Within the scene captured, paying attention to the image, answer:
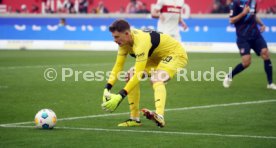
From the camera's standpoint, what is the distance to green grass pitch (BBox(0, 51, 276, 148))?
9.71 meters

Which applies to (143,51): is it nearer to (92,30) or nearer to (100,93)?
(100,93)

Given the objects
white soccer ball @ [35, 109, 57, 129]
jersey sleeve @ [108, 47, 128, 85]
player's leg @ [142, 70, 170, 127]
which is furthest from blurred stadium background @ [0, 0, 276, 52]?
white soccer ball @ [35, 109, 57, 129]

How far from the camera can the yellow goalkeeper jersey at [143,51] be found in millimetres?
10445

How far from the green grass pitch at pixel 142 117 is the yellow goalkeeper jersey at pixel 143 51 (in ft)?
2.65

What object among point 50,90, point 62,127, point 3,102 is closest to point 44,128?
point 62,127

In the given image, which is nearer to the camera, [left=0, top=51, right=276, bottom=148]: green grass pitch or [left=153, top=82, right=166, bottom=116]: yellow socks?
[left=0, top=51, right=276, bottom=148]: green grass pitch

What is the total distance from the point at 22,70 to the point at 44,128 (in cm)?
1120

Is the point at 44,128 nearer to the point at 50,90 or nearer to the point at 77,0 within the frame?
the point at 50,90

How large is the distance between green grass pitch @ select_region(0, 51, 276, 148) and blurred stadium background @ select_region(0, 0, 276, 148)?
1 cm

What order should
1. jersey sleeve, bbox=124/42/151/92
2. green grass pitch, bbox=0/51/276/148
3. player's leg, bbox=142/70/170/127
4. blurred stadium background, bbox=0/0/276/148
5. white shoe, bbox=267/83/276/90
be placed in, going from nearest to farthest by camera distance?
green grass pitch, bbox=0/51/276/148
blurred stadium background, bbox=0/0/276/148
player's leg, bbox=142/70/170/127
jersey sleeve, bbox=124/42/151/92
white shoe, bbox=267/83/276/90

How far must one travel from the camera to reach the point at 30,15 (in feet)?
116

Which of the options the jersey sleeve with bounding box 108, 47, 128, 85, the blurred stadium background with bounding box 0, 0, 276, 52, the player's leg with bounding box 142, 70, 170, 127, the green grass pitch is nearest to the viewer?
the green grass pitch

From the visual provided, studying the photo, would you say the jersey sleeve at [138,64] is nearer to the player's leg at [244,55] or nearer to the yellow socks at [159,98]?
the yellow socks at [159,98]

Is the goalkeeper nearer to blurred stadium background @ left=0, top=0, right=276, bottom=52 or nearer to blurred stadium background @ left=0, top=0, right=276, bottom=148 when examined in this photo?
blurred stadium background @ left=0, top=0, right=276, bottom=148
